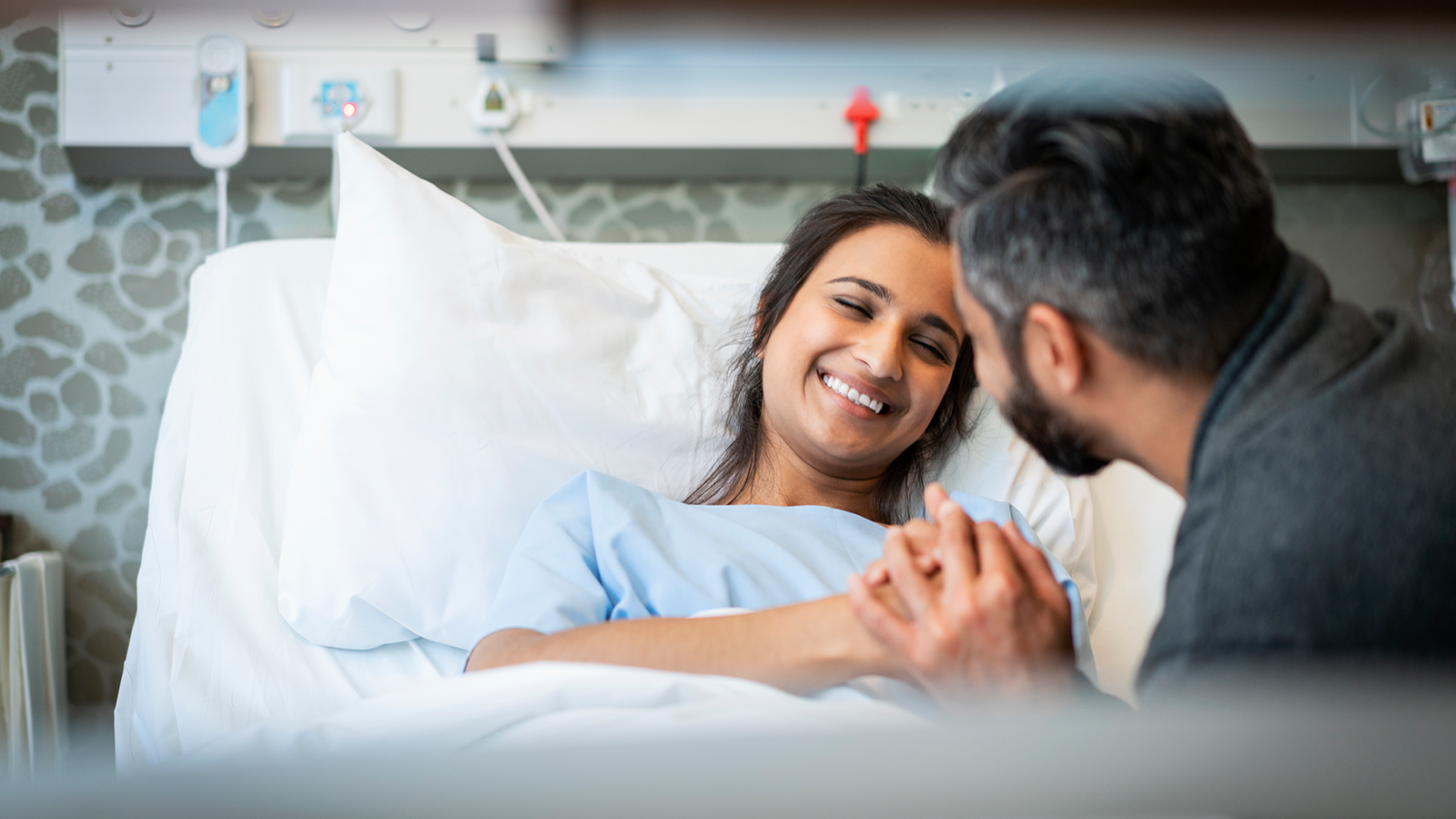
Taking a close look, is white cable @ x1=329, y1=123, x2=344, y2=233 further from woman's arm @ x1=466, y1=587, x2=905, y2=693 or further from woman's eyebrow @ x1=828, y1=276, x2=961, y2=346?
woman's arm @ x1=466, y1=587, x2=905, y2=693

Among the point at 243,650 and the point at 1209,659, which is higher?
the point at 1209,659

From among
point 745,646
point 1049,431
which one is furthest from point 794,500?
point 1049,431

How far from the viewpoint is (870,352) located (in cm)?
119

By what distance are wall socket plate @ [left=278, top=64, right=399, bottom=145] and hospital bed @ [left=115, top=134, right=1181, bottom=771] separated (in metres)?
0.29

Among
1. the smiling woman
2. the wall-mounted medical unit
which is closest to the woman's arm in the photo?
the smiling woman

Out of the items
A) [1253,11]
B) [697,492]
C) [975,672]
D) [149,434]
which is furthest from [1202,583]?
[149,434]

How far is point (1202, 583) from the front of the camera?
2.03 ft

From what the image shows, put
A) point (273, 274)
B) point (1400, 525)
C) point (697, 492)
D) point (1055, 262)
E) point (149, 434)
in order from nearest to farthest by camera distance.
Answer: point (1400, 525), point (1055, 262), point (697, 492), point (273, 274), point (149, 434)

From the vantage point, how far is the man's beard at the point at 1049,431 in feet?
2.58

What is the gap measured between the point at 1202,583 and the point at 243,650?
101 centimetres

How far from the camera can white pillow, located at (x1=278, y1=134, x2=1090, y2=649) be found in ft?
3.88

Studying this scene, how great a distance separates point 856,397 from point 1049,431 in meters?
0.42

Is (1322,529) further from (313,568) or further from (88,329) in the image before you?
(88,329)

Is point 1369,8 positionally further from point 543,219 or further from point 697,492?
point 543,219
